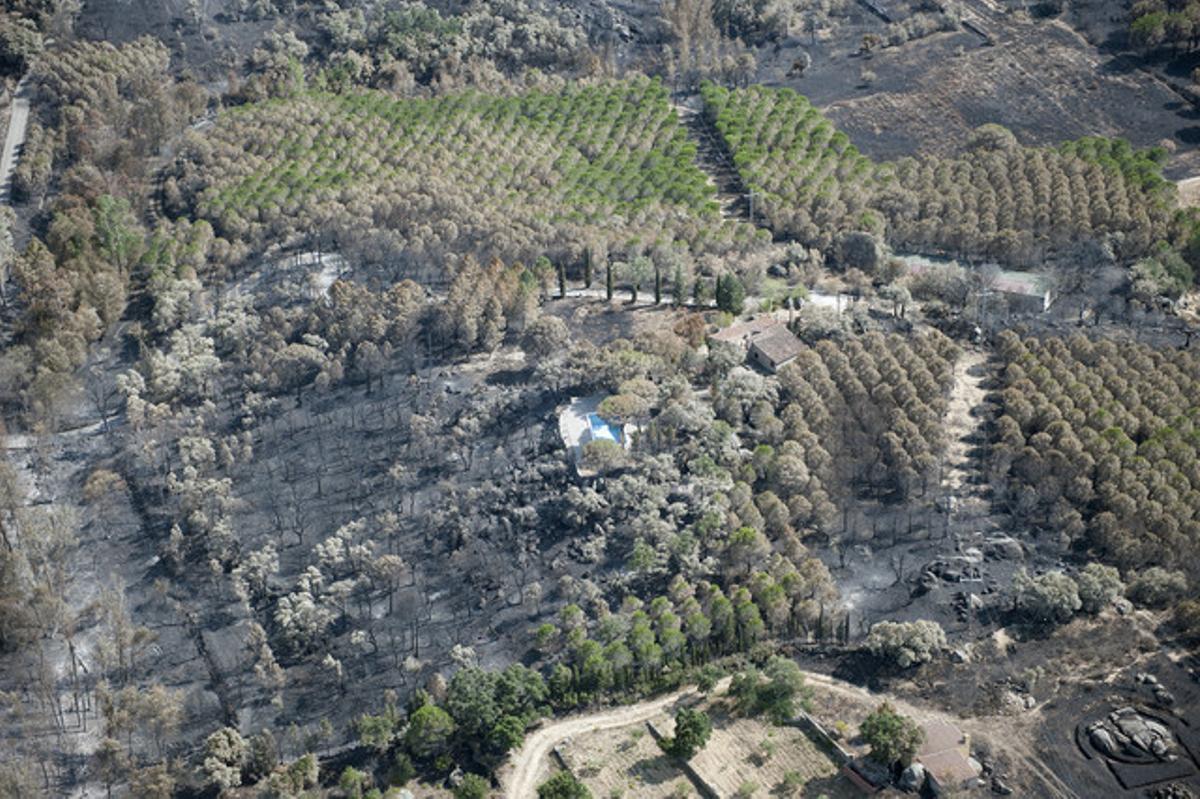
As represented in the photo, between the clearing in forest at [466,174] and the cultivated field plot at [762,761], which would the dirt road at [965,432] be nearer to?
the cultivated field plot at [762,761]

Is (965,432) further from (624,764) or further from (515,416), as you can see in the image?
(624,764)

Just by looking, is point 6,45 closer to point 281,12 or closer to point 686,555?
point 281,12

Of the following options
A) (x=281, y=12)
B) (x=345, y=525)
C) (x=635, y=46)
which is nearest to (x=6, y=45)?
(x=281, y=12)

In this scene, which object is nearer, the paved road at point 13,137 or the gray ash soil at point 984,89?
the paved road at point 13,137

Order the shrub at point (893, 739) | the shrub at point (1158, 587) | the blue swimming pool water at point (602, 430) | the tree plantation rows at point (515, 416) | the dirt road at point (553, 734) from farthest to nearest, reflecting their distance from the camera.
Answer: the blue swimming pool water at point (602, 430) < the shrub at point (1158, 587) < the tree plantation rows at point (515, 416) < the dirt road at point (553, 734) < the shrub at point (893, 739)

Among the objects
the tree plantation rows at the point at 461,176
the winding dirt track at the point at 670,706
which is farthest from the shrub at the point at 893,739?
the tree plantation rows at the point at 461,176

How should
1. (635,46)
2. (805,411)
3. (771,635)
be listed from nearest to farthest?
(771,635), (805,411), (635,46)

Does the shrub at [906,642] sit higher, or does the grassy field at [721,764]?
the shrub at [906,642]
